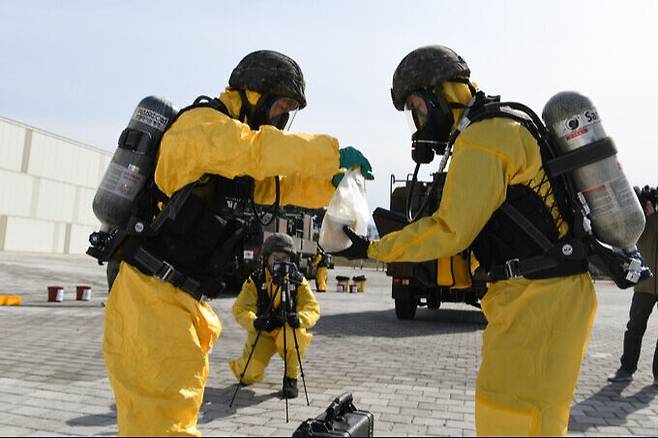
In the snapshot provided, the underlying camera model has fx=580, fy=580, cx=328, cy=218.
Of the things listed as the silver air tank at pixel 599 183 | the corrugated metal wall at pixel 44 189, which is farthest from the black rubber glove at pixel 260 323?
the corrugated metal wall at pixel 44 189

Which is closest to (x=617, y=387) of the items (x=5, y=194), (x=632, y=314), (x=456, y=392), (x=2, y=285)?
(x=632, y=314)

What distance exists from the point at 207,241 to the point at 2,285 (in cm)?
1509

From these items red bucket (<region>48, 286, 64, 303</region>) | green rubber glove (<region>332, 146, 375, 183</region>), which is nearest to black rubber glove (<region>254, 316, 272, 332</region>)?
green rubber glove (<region>332, 146, 375, 183</region>)

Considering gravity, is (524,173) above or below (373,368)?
above

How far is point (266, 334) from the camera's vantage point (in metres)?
5.79

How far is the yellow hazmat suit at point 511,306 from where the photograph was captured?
2.21 metres

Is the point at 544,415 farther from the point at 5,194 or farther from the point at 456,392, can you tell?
the point at 5,194

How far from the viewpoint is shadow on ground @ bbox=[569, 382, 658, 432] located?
15.1ft

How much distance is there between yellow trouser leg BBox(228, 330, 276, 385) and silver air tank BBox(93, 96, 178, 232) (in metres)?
3.05

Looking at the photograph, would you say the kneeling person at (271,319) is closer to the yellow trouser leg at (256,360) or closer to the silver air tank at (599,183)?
the yellow trouser leg at (256,360)

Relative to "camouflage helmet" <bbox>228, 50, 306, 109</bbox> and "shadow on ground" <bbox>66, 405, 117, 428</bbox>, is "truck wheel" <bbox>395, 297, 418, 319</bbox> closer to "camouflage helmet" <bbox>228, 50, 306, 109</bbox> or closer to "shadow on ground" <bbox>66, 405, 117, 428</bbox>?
"shadow on ground" <bbox>66, 405, 117, 428</bbox>

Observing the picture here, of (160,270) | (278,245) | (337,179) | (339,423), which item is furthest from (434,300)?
(160,270)

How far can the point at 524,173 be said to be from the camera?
7.89 feet

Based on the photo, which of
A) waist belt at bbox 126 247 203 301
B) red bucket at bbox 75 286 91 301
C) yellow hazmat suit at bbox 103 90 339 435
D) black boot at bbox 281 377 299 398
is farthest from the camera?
red bucket at bbox 75 286 91 301
